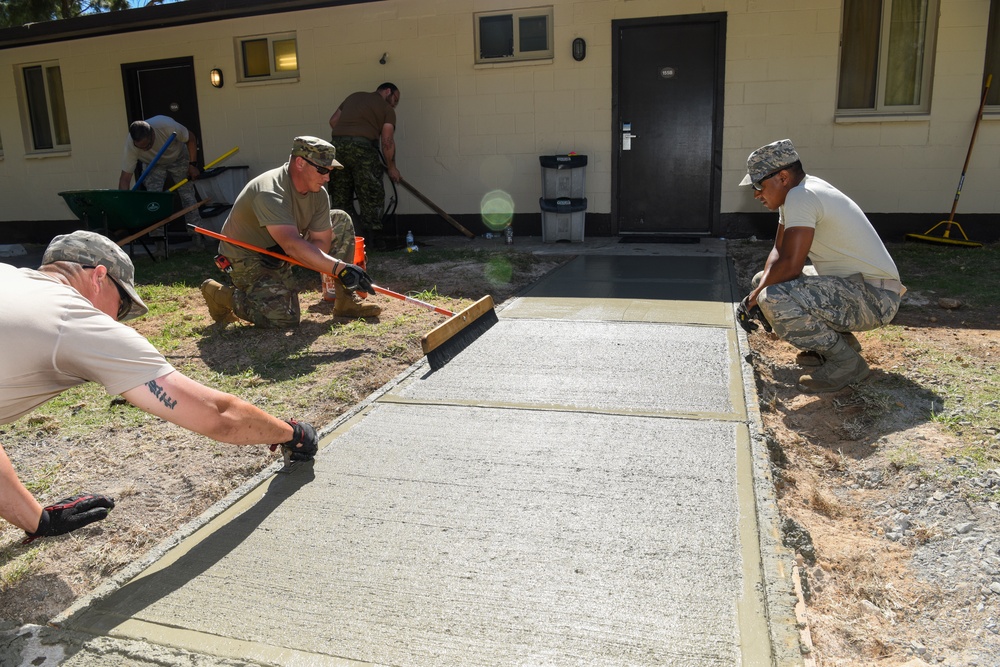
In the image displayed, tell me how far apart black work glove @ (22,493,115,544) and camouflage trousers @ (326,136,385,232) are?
6.36 meters

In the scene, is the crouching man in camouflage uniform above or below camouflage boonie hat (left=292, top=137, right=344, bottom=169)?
below

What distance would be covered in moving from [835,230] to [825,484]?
153 cm

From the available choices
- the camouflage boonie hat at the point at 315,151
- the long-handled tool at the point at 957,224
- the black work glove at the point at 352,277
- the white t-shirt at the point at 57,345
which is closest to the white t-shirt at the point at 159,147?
the camouflage boonie hat at the point at 315,151

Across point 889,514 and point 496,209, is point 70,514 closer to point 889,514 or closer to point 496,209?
point 889,514

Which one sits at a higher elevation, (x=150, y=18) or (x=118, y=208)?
(x=150, y=18)

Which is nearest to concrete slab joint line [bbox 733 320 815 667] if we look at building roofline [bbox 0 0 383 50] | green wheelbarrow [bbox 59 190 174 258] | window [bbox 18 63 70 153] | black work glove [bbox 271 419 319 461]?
black work glove [bbox 271 419 319 461]

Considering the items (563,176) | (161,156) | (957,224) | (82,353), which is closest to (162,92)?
(161,156)

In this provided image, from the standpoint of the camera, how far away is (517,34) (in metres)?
9.34

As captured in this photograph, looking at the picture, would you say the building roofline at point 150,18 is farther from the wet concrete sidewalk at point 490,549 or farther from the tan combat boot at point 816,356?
the tan combat boot at point 816,356

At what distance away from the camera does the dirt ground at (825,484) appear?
7.86 ft

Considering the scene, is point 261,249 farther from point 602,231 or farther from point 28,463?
point 602,231

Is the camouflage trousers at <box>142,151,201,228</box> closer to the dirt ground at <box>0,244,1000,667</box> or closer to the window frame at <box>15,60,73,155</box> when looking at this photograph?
the window frame at <box>15,60,73,155</box>

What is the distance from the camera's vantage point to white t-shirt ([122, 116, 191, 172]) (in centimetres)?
927

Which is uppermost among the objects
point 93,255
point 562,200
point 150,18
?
point 150,18
